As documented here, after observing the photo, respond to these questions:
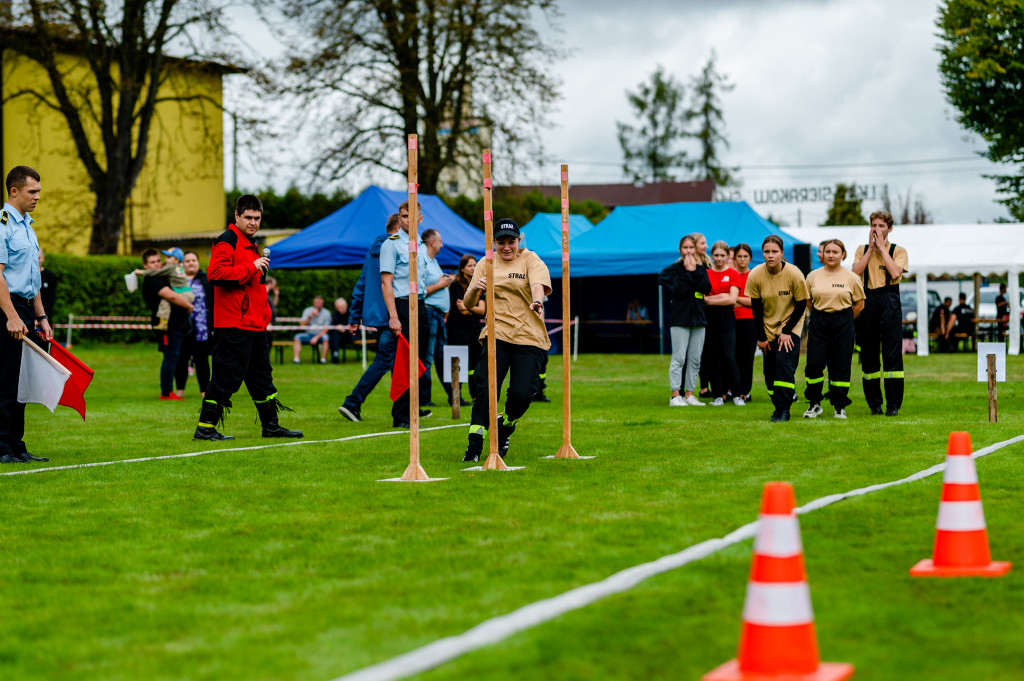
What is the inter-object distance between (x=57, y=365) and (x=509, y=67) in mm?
28734

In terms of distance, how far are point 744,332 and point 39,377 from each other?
340 inches

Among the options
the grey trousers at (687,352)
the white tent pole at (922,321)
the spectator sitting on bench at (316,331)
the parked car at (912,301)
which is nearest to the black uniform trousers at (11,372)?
the grey trousers at (687,352)

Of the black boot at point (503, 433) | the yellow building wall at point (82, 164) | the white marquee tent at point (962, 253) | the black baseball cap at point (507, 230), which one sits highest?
the yellow building wall at point (82, 164)

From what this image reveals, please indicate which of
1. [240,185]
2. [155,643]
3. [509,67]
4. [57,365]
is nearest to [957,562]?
[155,643]

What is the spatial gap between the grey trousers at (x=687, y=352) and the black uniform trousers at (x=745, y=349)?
0.62 meters

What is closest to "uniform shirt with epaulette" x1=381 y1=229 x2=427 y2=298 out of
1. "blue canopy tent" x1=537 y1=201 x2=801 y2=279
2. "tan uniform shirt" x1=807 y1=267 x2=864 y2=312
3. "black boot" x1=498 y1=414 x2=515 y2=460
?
"black boot" x1=498 y1=414 x2=515 y2=460

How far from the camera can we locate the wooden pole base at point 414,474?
25.4 ft

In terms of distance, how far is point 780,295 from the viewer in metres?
11.9

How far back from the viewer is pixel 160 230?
4616cm

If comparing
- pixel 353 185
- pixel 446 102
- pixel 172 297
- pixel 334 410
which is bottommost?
pixel 334 410

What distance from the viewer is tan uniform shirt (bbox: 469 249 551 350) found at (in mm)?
8703

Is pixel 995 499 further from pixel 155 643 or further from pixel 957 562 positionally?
pixel 155 643

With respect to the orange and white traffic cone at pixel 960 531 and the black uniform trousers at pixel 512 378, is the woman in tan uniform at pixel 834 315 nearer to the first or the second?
the black uniform trousers at pixel 512 378

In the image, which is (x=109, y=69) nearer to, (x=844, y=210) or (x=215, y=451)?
(x=215, y=451)
